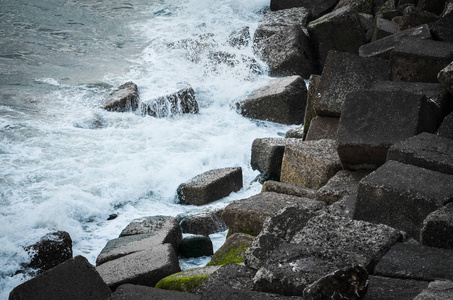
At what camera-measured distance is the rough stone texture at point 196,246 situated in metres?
4.46

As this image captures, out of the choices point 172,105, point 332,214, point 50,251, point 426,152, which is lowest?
point 50,251

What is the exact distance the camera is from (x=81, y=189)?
5871 millimetres

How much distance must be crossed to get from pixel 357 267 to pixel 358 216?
1141 mm

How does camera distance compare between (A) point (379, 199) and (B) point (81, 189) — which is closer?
(A) point (379, 199)

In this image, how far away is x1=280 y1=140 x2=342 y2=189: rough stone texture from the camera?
15.5ft

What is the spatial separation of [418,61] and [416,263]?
3.22 meters

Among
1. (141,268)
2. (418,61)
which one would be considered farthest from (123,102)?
(141,268)

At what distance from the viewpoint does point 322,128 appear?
5.53m

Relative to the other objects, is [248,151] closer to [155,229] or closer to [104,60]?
[155,229]

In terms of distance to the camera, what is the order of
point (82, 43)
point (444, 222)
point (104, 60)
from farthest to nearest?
point (82, 43)
point (104, 60)
point (444, 222)

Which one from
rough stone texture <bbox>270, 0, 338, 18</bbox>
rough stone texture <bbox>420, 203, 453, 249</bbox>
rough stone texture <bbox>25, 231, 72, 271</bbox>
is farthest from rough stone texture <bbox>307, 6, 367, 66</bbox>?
rough stone texture <bbox>420, 203, 453, 249</bbox>

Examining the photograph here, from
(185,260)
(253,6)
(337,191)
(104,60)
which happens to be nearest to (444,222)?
(337,191)

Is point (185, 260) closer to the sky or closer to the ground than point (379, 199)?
closer to the ground

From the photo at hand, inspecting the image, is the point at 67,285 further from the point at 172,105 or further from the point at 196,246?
the point at 172,105
